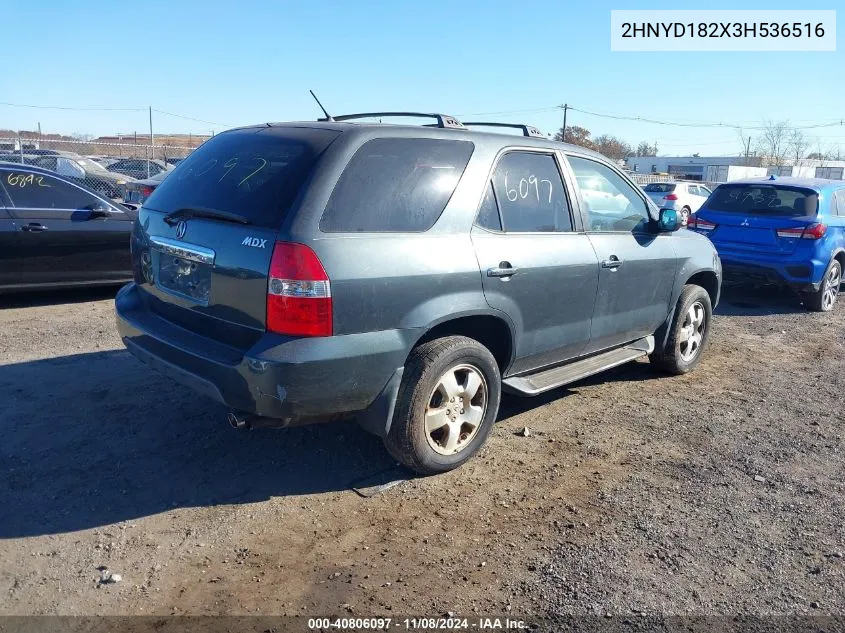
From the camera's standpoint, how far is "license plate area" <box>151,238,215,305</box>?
3.61 metres

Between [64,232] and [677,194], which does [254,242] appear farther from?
[677,194]

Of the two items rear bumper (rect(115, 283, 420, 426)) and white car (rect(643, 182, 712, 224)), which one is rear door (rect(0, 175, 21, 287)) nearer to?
rear bumper (rect(115, 283, 420, 426))

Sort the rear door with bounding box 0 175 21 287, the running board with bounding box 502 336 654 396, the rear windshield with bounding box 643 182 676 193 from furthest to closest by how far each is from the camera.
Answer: the rear windshield with bounding box 643 182 676 193 < the rear door with bounding box 0 175 21 287 < the running board with bounding box 502 336 654 396

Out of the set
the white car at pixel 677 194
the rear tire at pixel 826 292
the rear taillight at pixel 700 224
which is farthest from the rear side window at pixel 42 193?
the white car at pixel 677 194

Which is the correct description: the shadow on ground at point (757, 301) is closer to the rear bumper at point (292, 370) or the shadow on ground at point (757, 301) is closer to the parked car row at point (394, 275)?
the parked car row at point (394, 275)

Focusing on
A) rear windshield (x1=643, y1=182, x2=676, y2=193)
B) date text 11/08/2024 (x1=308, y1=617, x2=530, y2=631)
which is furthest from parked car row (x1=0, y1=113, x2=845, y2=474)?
rear windshield (x1=643, y1=182, x2=676, y2=193)

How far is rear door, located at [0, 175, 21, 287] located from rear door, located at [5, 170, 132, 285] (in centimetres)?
5

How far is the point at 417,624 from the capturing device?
110 inches

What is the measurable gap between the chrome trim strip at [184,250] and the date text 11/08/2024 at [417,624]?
69.5 inches

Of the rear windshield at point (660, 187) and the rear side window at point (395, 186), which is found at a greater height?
the rear windshield at point (660, 187)

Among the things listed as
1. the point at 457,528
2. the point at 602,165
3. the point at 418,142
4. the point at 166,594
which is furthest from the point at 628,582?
the point at 602,165

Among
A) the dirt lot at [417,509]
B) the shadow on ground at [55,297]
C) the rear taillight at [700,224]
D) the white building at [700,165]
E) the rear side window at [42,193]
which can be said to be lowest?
the dirt lot at [417,509]

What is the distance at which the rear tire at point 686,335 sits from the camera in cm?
581

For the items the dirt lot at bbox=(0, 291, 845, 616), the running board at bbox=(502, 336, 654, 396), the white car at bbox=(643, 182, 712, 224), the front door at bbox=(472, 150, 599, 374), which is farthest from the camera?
the white car at bbox=(643, 182, 712, 224)
